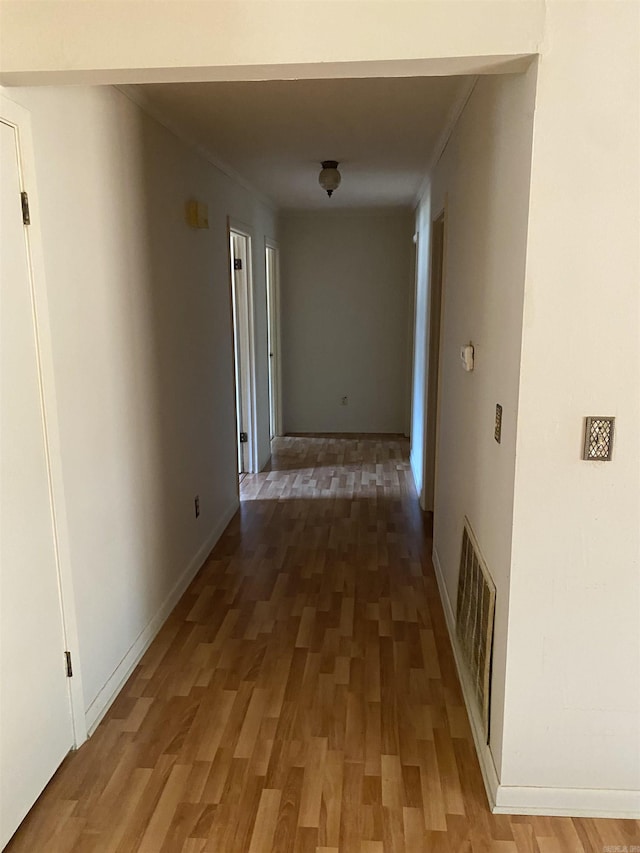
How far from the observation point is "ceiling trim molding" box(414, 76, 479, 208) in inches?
95.7

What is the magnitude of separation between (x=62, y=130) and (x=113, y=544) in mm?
1440

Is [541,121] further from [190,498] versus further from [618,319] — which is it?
[190,498]

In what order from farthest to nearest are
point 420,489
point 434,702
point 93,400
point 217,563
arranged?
1. point 420,489
2. point 217,563
3. point 434,702
4. point 93,400

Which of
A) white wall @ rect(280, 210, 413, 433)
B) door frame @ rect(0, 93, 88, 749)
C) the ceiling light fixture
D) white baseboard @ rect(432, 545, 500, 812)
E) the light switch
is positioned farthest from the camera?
white wall @ rect(280, 210, 413, 433)

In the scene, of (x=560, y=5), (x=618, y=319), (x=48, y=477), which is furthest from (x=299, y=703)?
(x=560, y=5)

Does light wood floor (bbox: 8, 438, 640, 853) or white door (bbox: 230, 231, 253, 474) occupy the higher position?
white door (bbox: 230, 231, 253, 474)

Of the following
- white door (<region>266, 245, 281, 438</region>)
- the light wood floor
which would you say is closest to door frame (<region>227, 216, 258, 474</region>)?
white door (<region>266, 245, 281, 438</region>)

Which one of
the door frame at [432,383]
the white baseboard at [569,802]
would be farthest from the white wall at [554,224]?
the door frame at [432,383]

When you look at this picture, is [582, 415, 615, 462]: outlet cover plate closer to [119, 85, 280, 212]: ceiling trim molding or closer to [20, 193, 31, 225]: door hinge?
[20, 193, 31, 225]: door hinge

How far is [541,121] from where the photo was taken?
1.46 meters

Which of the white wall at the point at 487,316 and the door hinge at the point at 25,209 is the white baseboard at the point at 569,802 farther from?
the door hinge at the point at 25,209

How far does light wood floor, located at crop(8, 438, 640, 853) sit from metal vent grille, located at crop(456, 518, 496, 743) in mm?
184

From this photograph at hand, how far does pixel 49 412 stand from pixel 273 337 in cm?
452

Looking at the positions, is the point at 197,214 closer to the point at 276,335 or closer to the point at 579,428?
the point at 579,428
